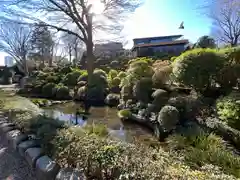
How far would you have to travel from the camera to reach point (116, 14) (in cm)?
1313

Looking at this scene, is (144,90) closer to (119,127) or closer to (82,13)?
(119,127)

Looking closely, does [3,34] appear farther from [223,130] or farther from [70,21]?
[223,130]

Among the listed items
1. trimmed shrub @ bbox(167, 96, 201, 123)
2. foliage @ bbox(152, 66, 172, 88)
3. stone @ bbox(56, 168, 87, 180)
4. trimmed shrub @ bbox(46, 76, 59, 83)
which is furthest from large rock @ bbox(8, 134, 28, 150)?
trimmed shrub @ bbox(46, 76, 59, 83)

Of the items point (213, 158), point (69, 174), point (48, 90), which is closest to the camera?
point (69, 174)

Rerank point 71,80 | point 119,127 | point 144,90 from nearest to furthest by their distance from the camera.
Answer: point 119,127 < point 144,90 < point 71,80

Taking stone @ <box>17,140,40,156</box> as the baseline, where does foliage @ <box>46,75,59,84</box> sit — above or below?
above

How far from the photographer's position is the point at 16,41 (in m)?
24.8

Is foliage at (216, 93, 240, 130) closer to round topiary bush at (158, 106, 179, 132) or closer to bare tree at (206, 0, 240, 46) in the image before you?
round topiary bush at (158, 106, 179, 132)

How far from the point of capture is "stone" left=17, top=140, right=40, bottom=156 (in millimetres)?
3426

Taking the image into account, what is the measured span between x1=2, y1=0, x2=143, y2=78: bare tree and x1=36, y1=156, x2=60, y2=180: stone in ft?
35.6

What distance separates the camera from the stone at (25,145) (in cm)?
343

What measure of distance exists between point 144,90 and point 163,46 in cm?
1857

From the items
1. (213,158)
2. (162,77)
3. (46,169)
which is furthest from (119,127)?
(46,169)

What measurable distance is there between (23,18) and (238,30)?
18795 millimetres
